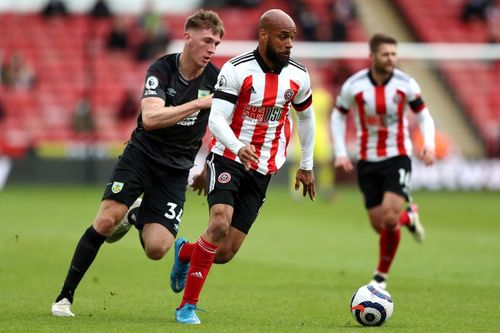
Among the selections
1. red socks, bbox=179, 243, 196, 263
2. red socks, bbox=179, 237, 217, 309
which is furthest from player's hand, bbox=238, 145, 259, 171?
red socks, bbox=179, 243, 196, 263

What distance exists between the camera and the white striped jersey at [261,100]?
26.9 ft

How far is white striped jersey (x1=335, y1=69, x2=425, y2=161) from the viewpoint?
37.1 feet

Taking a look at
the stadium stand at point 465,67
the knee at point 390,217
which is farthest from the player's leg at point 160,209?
the stadium stand at point 465,67

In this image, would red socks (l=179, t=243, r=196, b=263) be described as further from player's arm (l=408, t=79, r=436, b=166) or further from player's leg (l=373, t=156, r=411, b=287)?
player's arm (l=408, t=79, r=436, b=166)

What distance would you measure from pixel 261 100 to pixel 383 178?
3339 millimetres

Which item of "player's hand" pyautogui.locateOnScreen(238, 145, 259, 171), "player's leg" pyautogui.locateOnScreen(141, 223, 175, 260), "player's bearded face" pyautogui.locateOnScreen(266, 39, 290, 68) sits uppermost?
"player's bearded face" pyautogui.locateOnScreen(266, 39, 290, 68)

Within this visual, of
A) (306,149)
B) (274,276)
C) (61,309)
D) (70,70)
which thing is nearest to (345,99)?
(274,276)

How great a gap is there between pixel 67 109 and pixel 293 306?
66.3 feet

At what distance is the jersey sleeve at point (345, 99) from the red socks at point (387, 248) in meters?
1.41

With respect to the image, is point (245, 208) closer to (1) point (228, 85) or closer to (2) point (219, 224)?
(2) point (219, 224)

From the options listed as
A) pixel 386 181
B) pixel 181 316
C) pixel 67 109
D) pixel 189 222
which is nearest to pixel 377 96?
pixel 386 181

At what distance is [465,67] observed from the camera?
3078 centimetres

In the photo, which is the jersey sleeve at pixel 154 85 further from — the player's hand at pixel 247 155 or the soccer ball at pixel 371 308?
the soccer ball at pixel 371 308

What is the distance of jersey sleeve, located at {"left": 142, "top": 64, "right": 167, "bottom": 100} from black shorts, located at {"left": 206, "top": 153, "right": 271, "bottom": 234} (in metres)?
0.63
